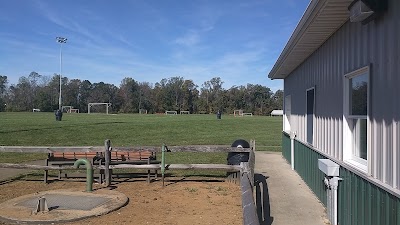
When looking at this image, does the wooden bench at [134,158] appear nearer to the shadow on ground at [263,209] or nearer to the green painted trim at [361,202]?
the shadow on ground at [263,209]

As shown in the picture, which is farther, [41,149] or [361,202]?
[41,149]

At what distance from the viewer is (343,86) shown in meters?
6.05

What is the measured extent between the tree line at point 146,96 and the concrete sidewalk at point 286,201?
103 metres

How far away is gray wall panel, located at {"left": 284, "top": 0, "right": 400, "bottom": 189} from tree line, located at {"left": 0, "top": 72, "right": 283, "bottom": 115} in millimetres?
105853

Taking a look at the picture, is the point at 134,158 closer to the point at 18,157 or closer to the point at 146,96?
the point at 18,157

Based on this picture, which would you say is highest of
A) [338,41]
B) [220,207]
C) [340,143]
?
[338,41]

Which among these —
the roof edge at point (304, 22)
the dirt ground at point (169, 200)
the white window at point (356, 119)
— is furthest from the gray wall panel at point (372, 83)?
the dirt ground at point (169, 200)

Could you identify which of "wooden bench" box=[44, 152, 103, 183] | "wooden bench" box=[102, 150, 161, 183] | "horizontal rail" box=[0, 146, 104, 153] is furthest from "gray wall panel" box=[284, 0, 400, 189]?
"wooden bench" box=[44, 152, 103, 183]

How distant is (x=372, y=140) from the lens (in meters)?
4.64

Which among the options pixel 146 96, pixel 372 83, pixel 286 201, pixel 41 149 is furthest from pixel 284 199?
pixel 146 96

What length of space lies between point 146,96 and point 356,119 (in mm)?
123535

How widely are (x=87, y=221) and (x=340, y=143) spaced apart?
430 centimetres

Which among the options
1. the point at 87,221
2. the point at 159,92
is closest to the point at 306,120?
the point at 87,221

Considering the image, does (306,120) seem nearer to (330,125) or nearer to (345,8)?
(330,125)
